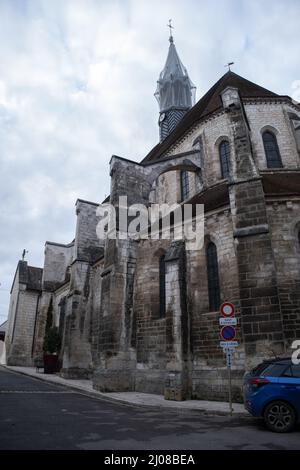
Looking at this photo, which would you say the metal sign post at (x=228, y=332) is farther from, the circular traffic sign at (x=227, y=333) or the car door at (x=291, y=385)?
the car door at (x=291, y=385)

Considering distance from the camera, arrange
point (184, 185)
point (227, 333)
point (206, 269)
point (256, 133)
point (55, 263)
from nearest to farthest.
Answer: point (227, 333) < point (206, 269) < point (256, 133) < point (184, 185) < point (55, 263)

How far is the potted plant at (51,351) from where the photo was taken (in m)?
18.6

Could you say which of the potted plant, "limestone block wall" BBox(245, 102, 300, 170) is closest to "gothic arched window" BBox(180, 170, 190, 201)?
"limestone block wall" BBox(245, 102, 300, 170)

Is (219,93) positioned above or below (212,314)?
above

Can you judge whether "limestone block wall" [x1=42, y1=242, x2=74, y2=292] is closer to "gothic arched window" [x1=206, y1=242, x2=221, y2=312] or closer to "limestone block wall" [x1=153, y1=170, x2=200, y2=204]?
"limestone block wall" [x1=153, y1=170, x2=200, y2=204]

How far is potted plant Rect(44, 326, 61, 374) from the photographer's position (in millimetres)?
18594

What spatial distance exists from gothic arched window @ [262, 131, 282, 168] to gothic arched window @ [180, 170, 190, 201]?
3827 mm

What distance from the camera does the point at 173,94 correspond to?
99.5 ft

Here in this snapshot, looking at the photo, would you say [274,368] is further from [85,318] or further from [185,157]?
[85,318]

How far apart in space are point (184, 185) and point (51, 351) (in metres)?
12.8

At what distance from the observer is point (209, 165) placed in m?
14.4

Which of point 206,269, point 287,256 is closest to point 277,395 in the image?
point 287,256

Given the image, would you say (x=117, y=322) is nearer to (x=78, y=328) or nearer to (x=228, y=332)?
(x=228, y=332)

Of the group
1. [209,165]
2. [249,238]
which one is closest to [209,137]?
[209,165]
